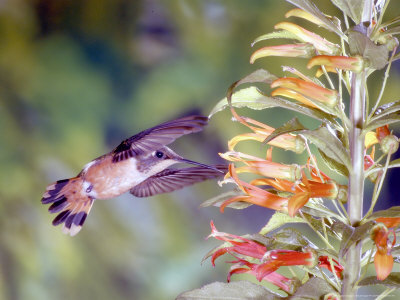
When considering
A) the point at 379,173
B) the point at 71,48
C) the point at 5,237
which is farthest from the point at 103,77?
the point at 379,173

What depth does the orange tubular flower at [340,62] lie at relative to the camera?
68 cm

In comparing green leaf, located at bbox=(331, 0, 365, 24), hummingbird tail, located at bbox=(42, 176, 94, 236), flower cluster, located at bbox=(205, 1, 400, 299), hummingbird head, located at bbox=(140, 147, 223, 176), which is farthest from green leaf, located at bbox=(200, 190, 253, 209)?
hummingbird tail, located at bbox=(42, 176, 94, 236)

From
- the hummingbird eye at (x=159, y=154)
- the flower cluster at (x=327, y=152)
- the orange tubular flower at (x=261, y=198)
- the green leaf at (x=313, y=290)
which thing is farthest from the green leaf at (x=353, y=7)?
the hummingbird eye at (x=159, y=154)

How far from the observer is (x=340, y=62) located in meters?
0.69

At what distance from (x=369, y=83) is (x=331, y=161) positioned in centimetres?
67

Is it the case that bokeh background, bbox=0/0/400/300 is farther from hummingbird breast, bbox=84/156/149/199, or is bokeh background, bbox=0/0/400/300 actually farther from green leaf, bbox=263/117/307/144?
green leaf, bbox=263/117/307/144

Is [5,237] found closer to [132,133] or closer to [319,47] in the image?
[132,133]

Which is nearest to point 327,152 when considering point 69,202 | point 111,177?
point 111,177

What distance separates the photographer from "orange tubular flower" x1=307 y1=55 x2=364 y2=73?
26.7 inches

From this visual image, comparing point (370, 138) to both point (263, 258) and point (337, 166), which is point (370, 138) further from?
point (263, 258)

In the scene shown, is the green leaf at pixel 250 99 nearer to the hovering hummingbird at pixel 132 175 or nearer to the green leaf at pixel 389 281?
the green leaf at pixel 389 281

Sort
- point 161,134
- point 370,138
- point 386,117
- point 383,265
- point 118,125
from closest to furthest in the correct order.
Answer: point 383,265 → point 386,117 → point 370,138 → point 161,134 → point 118,125

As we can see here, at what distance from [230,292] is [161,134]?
58cm

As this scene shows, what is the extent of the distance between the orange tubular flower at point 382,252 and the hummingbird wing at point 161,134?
27.5 inches
